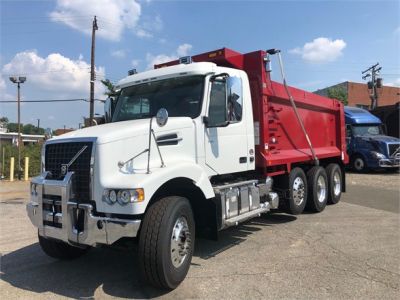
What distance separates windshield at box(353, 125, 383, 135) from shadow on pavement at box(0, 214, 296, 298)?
15.9 m

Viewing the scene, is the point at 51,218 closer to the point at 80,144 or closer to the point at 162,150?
the point at 80,144

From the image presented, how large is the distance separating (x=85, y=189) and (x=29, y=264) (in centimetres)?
191

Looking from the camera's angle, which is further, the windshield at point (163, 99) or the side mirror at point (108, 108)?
the side mirror at point (108, 108)

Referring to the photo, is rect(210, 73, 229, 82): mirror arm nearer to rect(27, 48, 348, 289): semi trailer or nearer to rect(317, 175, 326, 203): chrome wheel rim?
rect(27, 48, 348, 289): semi trailer

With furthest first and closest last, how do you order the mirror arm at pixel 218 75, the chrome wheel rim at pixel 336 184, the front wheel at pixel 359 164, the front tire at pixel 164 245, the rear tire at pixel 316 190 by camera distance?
the front wheel at pixel 359 164 < the chrome wheel rim at pixel 336 184 < the rear tire at pixel 316 190 < the mirror arm at pixel 218 75 < the front tire at pixel 164 245

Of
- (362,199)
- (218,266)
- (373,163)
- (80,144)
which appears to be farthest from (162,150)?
(373,163)

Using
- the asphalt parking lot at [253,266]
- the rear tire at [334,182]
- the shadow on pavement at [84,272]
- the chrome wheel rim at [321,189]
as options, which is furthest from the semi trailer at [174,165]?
the rear tire at [334,182]

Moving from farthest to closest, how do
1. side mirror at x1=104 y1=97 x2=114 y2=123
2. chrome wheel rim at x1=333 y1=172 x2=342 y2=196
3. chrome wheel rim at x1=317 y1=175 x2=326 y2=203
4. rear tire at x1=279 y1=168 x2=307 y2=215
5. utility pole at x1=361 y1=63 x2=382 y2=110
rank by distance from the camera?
utility pole at x1=361 y1=63 x2=382 y2=110 → chrome wheel rim at x1=333 y1=172 x2=342 y2=196 → chrome wheel rim at x1=317 y1=175 x2=326 y2=203 → rear tire at x1=279 y1=168 x2=307 y2=215 → side mirror at x1=104 y1=97 x2=114 y2=123

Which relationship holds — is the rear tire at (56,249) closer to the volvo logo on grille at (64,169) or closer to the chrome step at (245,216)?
the volvo logo on grille at (64,169)

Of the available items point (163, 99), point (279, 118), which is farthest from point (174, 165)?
point (279, 118)

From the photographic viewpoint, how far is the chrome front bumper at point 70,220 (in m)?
4.64

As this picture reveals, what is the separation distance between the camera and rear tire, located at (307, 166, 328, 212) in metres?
9.75

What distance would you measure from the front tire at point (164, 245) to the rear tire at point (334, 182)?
6.87 m

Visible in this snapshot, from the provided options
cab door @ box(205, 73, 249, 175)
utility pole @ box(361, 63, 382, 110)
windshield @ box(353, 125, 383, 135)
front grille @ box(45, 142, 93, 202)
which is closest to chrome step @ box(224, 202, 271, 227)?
cab door @ box(205, 73, 249, 175)
